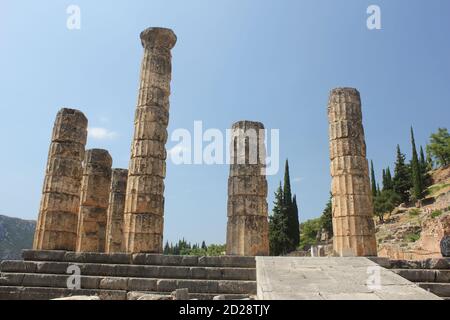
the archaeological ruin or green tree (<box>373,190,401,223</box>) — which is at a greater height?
green tree (<box>373,190,401,223</box>)

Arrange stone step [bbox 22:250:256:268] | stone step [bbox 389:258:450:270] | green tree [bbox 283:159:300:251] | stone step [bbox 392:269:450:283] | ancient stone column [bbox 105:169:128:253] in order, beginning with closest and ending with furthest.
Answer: stone step [bbox 392:269:450:283], stone step [bbox 389:258:450:270], stone step [bbox 22:250:256:268], ancient stone column [bbox 105:169:128:253], green tree [bbox 283:159:300:251]

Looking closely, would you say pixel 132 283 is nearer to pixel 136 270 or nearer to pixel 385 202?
pixel 136 270

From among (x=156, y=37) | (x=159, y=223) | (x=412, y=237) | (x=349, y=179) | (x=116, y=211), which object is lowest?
(x=159, y=223)

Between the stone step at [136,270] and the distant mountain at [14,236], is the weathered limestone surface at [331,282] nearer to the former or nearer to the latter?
the stone step at [136,270]

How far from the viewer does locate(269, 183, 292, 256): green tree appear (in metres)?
→ 42.9

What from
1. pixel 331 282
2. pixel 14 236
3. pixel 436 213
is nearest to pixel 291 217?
pixel 436 213

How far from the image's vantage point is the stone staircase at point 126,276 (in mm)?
8789

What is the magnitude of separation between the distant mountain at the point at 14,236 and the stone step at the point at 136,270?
81.7m

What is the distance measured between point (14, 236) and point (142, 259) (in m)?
91.2

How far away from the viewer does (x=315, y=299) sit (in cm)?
507

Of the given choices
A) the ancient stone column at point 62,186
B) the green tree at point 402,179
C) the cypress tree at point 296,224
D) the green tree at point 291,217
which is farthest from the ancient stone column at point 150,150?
the green tree at point 402,179

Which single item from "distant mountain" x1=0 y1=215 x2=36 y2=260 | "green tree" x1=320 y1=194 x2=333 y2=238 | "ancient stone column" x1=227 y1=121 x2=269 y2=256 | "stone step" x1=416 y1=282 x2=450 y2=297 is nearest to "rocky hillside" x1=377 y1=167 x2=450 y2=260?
"green tree" x1=320 y1=194 x2=333 y2=238

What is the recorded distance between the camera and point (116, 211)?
18156 millimetres

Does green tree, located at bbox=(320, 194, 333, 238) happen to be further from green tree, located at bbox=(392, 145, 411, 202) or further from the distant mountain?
the distant mountain
